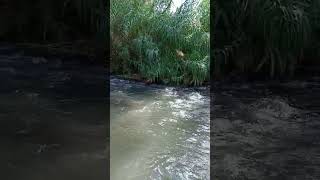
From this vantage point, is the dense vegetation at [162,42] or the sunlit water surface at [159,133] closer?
the sunlit water surface at [159,133]

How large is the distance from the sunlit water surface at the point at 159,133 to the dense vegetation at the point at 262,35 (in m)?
0.72

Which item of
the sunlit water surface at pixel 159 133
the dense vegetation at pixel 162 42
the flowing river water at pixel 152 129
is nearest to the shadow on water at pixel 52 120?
the flowing river water at pixel 152 129

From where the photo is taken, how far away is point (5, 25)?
25.3 ft

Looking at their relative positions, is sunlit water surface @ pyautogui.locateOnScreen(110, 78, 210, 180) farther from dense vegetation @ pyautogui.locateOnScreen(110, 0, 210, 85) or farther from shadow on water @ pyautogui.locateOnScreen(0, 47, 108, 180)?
dense vegetation @ pyautogui.locateOnScreen(110, 0, 210, 85)

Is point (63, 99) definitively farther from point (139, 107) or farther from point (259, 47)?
point (259, 47)

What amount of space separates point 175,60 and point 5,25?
9.23 feet

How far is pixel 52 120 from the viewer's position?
4.37m

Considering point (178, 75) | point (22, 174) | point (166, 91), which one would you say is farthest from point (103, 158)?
point (178, 75)

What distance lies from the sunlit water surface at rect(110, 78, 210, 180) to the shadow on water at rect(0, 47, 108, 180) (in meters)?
0.14

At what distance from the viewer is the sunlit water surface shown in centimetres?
353

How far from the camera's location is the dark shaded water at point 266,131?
11.7 ft

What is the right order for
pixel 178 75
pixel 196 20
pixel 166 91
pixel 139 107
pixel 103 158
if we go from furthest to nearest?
pixel 196 20 < pixel 178 75 < pixel 166 91 < pixel 139 107 < pixel 103 158

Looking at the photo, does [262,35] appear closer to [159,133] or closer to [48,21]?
[159,133]

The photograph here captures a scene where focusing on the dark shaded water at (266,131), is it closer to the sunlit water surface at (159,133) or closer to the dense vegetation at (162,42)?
the sunlit water surface at (159,133)
